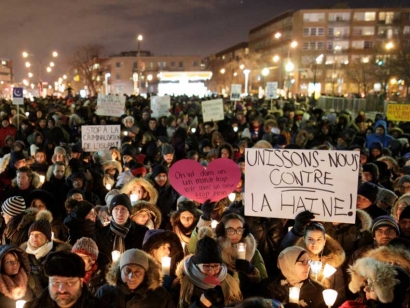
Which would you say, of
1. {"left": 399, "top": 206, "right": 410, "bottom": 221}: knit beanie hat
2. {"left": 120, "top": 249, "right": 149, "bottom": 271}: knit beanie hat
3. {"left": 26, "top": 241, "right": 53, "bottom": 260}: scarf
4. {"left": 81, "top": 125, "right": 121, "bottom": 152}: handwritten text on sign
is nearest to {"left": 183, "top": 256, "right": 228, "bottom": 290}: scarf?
{"left": 120, "top": 249, "right": 149, "bottom": 271}: knit beanie hat

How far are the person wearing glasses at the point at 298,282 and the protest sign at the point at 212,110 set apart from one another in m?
9.29

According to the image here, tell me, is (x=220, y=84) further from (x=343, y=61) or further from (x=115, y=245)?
(x=115, y=245)

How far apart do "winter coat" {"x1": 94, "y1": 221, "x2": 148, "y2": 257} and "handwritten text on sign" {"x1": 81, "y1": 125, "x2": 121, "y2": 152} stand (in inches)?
183

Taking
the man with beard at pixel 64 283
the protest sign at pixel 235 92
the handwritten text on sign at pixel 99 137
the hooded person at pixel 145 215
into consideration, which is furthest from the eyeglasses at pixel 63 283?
the protest sign at pixel 235 92

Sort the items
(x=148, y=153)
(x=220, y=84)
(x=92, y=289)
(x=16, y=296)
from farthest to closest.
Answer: (x=220, y=84)
(x=148, y=153)
(x=92, y=289)
(x=16, y=296)

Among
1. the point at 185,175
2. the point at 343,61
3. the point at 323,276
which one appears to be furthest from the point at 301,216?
the point at 343,61

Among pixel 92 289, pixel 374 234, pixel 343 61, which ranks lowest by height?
pixel 92 289

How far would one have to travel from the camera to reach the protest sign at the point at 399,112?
37.9 ft

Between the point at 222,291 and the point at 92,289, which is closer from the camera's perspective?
the point at 222,291

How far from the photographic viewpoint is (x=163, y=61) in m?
104

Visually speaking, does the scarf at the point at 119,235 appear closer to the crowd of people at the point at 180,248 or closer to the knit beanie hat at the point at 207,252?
the crowd of people at the point at 180,248

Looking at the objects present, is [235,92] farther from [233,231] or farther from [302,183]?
[233,231]

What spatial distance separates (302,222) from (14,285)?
8.04ft

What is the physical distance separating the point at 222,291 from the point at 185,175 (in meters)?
1.99
